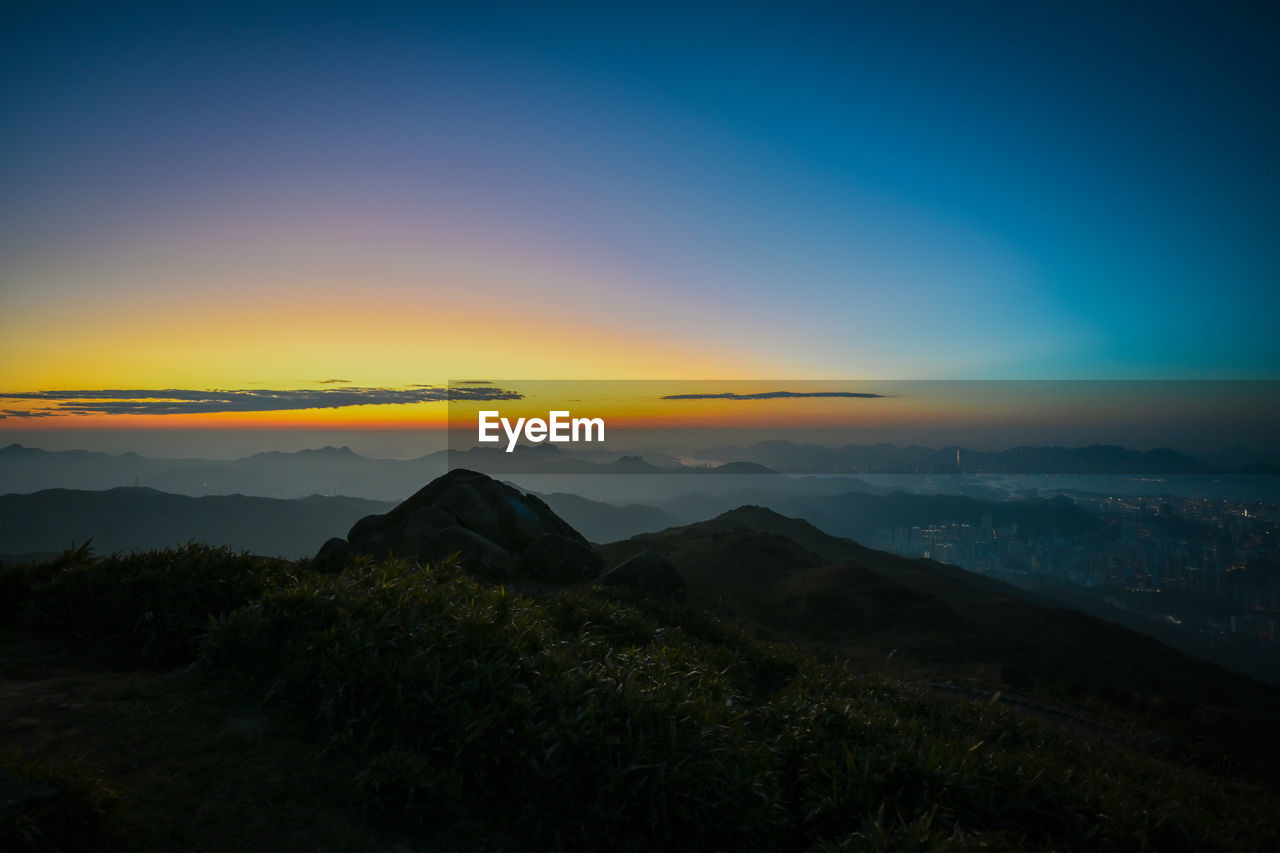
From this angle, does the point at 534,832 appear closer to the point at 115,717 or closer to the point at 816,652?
the point at 115,717

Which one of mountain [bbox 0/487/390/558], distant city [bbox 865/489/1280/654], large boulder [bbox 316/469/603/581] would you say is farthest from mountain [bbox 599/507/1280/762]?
mountain [bbox 0/487/390/558]

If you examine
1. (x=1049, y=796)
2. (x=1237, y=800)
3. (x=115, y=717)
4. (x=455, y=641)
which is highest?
(x=455, y=641)

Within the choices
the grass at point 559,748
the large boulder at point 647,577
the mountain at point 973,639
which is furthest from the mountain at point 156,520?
the grass at point 559,748

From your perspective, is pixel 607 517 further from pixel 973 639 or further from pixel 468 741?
pixel 468 741

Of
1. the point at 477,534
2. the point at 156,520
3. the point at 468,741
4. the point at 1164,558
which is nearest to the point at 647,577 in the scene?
the point at 477,534

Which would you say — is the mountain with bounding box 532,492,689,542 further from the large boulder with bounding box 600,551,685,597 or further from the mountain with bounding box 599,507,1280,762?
the large boulder with bounding box 600,551,685,597

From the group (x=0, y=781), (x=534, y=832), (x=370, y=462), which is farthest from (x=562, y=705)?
(x=370, y=462)

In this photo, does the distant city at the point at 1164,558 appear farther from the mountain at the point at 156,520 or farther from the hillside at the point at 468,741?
the mountain at the point at 156,520
